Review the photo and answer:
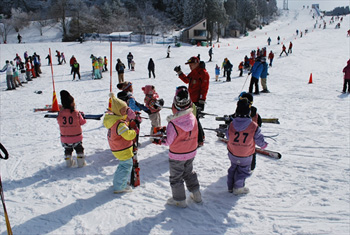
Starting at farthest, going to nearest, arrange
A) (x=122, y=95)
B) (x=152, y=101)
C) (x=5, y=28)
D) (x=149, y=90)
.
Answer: (x=5, y=28) < (x=152, y=101) < (x=149, y=90) < (x=122, y=95)

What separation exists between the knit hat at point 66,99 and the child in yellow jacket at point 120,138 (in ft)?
4.27

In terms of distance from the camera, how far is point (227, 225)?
3.63 m

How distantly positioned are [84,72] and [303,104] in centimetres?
1721

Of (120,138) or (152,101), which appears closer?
(120,138)

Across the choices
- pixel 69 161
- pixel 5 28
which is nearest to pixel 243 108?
pixel 69 161

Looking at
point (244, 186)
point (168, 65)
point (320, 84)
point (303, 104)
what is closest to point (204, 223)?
point (244, 186)

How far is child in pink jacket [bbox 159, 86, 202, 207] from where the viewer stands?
11.7 feet

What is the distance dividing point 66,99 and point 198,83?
290cm

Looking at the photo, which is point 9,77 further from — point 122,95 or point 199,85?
point 199,85

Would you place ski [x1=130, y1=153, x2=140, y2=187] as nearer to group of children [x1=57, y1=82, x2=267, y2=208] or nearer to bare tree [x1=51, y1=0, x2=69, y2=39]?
group of children [x1=57, y1=82, x2=267, y2=208]

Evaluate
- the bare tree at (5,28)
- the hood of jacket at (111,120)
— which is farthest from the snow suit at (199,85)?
the bare tree at (5,28)

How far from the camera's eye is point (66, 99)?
499 centimetres

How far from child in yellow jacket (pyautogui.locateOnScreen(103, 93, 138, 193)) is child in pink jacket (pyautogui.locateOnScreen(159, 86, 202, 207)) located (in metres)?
0.64

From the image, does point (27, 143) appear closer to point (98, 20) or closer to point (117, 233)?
point (117, 233)
